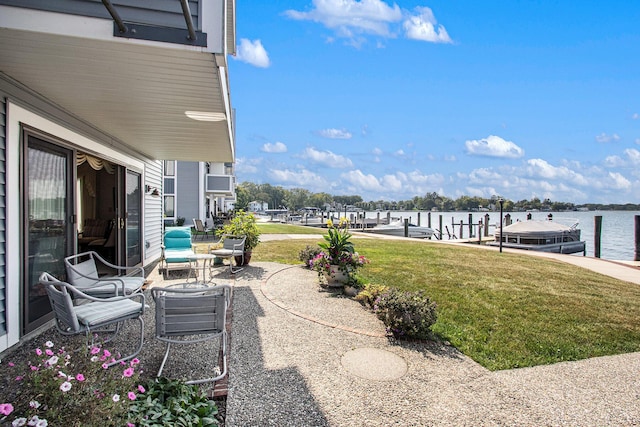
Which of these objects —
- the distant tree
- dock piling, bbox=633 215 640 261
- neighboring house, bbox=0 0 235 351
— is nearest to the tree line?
the distant tree

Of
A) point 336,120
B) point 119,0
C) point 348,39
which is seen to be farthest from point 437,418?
point 336,120

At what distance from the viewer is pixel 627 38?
1839 centimetres

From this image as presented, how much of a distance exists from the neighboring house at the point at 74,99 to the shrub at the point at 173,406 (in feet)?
7.22

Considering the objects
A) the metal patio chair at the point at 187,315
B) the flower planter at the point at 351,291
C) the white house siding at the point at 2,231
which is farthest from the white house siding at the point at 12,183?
the flower planter at the point at 351,291

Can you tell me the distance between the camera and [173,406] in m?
2.37

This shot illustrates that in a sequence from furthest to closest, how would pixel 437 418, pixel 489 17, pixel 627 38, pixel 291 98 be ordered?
pixel 291 98 → pixel 627 38 → pixel 489 17 → pixel 437 418

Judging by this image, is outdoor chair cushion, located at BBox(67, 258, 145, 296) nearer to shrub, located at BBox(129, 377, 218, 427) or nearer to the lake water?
shrub, located at BBox(129, 377, 218, 427)

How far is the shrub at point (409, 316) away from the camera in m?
3.87

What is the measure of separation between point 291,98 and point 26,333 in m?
40.1

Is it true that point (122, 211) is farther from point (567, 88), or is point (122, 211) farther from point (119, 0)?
point (567, 88)

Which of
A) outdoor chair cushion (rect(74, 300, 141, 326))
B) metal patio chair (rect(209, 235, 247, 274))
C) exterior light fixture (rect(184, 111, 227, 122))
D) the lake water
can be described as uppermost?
exterior light fixture (rect(184, 111, 227, 122))

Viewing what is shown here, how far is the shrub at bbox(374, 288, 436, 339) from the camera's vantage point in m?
3.87

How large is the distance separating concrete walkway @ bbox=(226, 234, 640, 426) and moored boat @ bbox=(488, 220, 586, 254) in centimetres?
1610

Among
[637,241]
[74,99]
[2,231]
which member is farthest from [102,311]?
[637,241]
